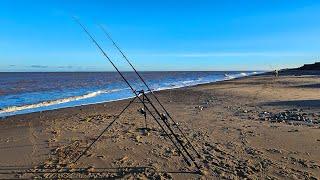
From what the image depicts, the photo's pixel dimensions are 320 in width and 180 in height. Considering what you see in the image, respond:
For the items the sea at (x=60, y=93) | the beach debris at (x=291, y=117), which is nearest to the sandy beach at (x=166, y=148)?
the beach debris at (x=291, y=117)

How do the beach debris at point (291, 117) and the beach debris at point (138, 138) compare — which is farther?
the beach debris at point (291, 117)

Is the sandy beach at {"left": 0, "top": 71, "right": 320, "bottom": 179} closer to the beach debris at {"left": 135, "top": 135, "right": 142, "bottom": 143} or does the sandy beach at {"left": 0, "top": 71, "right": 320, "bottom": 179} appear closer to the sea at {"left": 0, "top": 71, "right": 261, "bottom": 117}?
the beach debris at {"left": 135, "top": 135, "right": 142, "bottom": 143}

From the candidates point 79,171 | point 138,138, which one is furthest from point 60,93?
point 79,171

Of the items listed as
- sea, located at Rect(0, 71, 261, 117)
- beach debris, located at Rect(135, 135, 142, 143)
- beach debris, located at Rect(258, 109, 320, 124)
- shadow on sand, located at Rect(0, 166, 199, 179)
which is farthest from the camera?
sea, located at Rect(0, 71, 261, 117)

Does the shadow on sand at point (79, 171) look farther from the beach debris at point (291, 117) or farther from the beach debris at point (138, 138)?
the beach debris at point (291, 117)

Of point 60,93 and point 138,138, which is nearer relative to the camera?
point 138,138

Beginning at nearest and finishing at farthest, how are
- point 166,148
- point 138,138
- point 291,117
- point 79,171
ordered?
point 79,171 → point 166,148 → point 138,138 → point 291,117

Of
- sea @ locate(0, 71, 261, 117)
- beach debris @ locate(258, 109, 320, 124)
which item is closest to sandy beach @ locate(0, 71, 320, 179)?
beach debris @ locate(258, 109, 320, 124)

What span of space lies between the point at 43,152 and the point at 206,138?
419 centimetres

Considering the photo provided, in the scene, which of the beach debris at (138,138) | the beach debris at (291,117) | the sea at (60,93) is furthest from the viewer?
the sea at (60,93)

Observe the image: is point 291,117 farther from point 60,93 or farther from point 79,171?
point 60,93

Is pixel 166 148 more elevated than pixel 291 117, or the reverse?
pixel 291 117

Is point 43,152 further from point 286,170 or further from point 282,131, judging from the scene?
point 282,131

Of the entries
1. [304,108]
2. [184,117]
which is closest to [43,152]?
[184,117]
